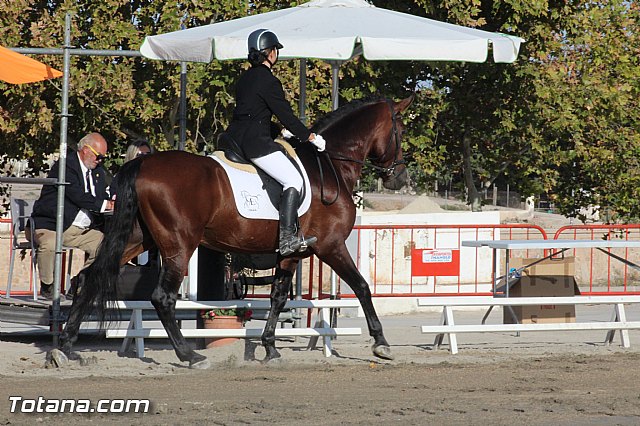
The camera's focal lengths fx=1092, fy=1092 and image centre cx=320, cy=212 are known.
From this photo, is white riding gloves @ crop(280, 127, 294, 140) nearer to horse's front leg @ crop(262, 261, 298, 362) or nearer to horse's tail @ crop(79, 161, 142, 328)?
horse's front leg @ crop(262, 261, 298, 362)

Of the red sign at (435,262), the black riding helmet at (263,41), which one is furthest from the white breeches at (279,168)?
the red sign at (435,262)

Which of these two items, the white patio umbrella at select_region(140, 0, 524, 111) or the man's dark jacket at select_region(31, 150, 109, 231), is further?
the man's dark jacket at select_region(31, 150, 109, 231)

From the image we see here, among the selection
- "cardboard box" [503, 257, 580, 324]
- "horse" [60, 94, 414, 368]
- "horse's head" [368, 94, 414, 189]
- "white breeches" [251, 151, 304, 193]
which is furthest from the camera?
"cardboard box" [503, 257, 580, 324]

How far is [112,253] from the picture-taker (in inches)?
378

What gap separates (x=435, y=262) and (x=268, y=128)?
5.61 m

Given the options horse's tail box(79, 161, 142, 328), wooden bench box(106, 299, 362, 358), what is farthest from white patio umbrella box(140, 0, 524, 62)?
wooden bench box(106, 299, 362, 358)

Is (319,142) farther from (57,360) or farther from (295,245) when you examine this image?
(57,360)

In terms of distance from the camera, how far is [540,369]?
9594 mm

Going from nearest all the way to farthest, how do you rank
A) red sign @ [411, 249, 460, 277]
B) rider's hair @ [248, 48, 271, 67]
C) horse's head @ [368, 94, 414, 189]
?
1. rider's hair @ [248, 48, 271, 67]
2. horse's head @ [368, 94, 414, 189]
3. red sign @ [411, 249, 460, 277]

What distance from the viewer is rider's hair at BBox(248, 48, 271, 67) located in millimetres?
9789

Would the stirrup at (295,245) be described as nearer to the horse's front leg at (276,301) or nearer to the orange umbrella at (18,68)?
the horse's front leg at (276,301)

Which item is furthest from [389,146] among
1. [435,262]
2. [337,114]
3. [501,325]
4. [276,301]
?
[435,262]

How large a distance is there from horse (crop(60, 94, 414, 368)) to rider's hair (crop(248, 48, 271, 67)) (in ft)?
3.16

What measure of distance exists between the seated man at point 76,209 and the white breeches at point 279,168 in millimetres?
2213
